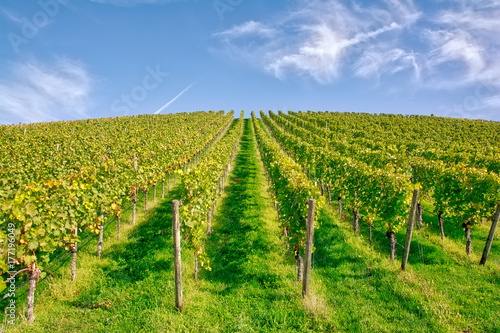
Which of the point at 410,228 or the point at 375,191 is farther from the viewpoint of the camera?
the point at 375,191

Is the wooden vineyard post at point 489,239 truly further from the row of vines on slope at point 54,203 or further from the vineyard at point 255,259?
the row of vines on slope at point 54,203

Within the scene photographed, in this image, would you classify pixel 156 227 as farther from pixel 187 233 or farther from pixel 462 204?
pixel 462 204

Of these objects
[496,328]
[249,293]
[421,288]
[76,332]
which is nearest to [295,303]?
[249,293]

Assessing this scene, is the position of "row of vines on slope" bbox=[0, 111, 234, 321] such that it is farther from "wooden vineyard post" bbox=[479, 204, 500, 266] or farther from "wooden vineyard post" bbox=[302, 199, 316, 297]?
"wooden vineyard post" bbox=[479, 204, 500, 266]

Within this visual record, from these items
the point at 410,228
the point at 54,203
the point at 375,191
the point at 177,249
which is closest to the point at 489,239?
the point at 410,228

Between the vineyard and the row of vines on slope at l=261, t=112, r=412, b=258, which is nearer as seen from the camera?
the vineyard

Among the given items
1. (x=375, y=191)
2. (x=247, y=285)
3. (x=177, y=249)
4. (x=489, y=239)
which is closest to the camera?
(x=177, y=249)

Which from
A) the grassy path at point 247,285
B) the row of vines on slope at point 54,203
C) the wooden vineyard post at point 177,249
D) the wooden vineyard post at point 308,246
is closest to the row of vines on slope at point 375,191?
the grassy path at point 247,285

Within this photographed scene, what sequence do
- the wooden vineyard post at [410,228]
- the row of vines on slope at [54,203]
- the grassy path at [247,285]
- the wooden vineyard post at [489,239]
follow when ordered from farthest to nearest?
the wooden vineyard post at [489,239]
the wooden vineyard post at [410,228]
the row of vines on slope at [54,203]
the grassy path at [247,285]

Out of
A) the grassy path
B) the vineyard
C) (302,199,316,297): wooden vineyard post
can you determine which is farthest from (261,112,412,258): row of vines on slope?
(302,199,316,297): wooden vineyard post

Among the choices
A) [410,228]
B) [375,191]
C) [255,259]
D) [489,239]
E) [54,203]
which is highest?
[375,191]

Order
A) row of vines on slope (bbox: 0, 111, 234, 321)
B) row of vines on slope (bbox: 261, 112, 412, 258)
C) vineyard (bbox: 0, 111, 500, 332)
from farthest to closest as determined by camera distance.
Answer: row of vines on slope (bbox: 261, 112, 412, 258) → row of vines on slope (bbox: 0, 111, 234, 321) → vineyard (bbox: 0, 111, 500, 332)

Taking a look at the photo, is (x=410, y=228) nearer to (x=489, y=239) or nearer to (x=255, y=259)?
(x=489, y=239)

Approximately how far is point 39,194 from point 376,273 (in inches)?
452
